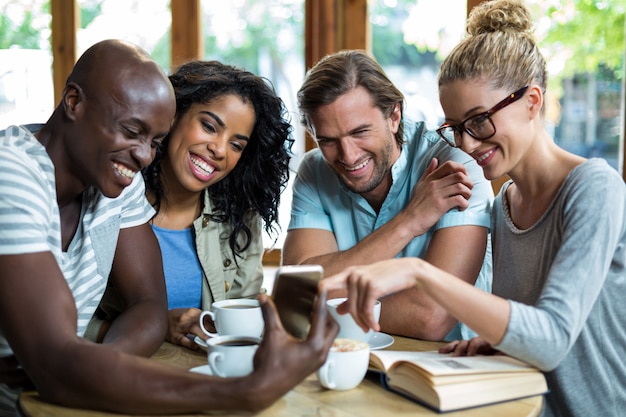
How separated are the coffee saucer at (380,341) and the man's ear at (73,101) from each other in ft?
2.56

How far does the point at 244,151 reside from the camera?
2.23 meters

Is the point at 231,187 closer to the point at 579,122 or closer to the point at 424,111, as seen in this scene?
the point at 424,111

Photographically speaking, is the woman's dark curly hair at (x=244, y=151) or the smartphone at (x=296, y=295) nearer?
the smartphone at (x=296, y=295)

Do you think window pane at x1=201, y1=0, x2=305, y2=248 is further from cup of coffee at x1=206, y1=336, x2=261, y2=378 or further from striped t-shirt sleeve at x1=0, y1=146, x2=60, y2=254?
cup of coffee at x1=206, y1=336, x2=261, y2=378

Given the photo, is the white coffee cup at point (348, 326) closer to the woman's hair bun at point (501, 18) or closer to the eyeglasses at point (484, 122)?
the eyeglasses at point (484, 122)

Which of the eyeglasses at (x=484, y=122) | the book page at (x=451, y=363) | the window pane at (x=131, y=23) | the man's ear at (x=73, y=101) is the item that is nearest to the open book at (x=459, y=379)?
the book page at (x=451, y=363)

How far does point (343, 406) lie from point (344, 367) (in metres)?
0.07

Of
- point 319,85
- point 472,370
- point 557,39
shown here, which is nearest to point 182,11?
point 557,39

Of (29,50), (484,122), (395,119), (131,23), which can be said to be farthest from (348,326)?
(29,50)

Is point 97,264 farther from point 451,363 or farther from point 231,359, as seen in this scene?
point 451,363

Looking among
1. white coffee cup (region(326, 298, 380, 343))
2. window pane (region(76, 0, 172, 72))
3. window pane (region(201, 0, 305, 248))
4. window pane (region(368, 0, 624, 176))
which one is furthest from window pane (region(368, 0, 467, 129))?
white coffee cup (region(326, 298, 380, 343))

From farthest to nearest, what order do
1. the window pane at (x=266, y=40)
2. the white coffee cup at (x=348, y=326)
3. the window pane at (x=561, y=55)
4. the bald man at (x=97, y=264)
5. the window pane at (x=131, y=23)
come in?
the window pane at (x=131, y=23)
the window pane at (x=266, y=40)
the window pane at (x=561, y=55)
the white coffee cup at (x=348, y=326)
the bald man at (x=97, y=264)

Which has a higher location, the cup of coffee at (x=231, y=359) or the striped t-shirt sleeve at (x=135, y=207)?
the striped t-shirt sleeve at (x=135, y=207)

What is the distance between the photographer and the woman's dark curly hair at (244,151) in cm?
208
